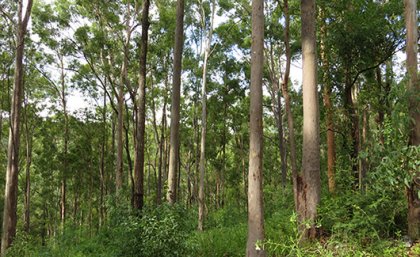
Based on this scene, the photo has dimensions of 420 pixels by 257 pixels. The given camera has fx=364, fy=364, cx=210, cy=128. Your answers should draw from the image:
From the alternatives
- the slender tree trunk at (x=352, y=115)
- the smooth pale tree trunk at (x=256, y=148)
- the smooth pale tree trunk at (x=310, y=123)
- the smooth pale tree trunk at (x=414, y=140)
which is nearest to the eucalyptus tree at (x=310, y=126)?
the smooth pale tree trunk at (x=310, y=123)

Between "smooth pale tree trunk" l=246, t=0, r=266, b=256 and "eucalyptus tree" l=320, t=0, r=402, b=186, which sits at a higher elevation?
"eucalyptus tree" l=320, t=0, r=402, b=186

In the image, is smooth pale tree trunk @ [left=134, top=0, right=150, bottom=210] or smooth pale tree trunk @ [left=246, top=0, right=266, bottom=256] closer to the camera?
smooth pale tree trunk @ [left=246, top=0, right=266, bottom=256]

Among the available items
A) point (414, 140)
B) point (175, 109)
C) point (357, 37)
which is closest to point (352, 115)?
point (357, 37)

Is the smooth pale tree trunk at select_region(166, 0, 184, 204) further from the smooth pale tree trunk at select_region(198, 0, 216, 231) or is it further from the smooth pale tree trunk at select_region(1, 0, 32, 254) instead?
the smooth pale tree trunk at select_region(1, 0, 32, 254)

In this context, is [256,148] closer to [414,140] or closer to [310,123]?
[310,123]

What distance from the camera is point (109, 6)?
16250 millimetres

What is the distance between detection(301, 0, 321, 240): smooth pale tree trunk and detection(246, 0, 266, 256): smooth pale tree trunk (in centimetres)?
84

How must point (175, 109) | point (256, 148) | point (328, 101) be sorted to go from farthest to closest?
point (328, 101) < point (175, 109) < point (256, 148)

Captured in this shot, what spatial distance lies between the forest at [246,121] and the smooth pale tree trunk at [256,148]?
0.06ft

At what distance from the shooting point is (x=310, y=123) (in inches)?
241

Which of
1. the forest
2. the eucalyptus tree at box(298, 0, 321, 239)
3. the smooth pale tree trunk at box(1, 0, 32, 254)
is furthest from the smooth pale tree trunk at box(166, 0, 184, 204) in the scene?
Answer: the smooth pale tree trunk at box(1, 0, 32, 254)

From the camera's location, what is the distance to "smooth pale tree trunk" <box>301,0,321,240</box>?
5.86 meters

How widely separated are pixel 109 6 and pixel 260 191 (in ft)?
44.3

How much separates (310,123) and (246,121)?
60.5ft
